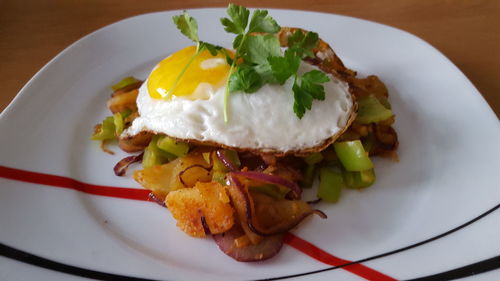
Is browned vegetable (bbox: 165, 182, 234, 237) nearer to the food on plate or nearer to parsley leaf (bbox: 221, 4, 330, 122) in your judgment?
the food on plate

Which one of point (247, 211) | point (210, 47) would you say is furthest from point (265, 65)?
point (247, 211)

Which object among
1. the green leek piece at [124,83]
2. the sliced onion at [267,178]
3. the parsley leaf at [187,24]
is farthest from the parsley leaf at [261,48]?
the green leek piece at [124,83]

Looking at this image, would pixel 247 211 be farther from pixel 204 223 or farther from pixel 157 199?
pixel 157 199

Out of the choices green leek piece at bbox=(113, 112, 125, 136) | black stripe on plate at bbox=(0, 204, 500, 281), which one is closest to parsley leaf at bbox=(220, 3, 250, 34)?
green leek piece at bbox=(113, 112, 125, 136)

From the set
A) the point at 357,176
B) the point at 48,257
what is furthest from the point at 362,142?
the point at 48,257

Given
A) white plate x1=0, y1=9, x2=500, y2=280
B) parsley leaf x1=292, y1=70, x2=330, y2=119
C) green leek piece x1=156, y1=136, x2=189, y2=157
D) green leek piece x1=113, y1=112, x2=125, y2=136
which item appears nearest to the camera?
white plate x1=0, y1=9, x2=500, y2=280

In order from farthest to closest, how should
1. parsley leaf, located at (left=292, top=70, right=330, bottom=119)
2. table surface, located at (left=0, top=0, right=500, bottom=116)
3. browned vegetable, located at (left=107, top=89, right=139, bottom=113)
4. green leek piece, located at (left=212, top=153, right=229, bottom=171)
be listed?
1. table surface, located at (left=0, top=0, right=500, bottom=116)
2. browned vegetable, located at (left=107, top=89, right=139, bottom=113)
3. green leek piece, located at (left=212, top=153, right=229, bottom=171)
4. parsley leaf, located at (left=292, top=70, right=330, bottom=119)

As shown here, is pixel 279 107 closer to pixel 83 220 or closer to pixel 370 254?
pixel 370 254
